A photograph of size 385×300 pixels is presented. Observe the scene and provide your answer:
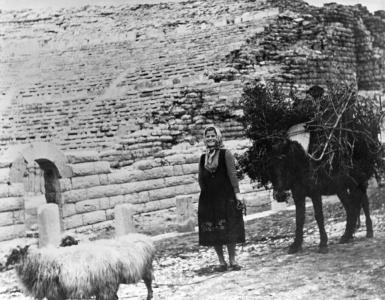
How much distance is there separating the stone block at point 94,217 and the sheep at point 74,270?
512 cm

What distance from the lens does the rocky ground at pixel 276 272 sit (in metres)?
5.23

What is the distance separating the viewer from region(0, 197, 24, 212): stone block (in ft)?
28.8

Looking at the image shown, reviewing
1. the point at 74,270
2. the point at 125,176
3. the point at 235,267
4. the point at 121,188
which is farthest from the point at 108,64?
the point at 74,270

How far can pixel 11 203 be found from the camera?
29.1 feet

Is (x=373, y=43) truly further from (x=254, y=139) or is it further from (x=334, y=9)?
(x=254, y=139)

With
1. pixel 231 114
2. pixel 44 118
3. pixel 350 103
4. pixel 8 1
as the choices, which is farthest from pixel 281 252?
pixel 44 118

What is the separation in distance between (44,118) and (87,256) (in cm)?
1910

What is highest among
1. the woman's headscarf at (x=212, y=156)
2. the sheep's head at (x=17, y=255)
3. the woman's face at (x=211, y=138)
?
the woman's face at (x=211, y=138)

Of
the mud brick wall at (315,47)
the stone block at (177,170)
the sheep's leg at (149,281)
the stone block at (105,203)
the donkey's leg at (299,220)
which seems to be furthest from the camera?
the mud brick wall at (315,47)

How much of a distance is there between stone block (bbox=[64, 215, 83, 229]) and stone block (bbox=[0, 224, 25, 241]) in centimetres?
97

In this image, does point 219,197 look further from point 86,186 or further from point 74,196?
point 86,186

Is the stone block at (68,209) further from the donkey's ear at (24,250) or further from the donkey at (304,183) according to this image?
the donkey's ear at (24,250)

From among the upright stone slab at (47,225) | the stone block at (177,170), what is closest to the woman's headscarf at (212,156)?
the upright stone slab at (47,225)

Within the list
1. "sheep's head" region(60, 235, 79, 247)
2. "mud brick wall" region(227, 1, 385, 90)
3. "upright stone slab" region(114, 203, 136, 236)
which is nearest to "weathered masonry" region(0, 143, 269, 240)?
"upright stone slab" region(114, 203, 136, 236)
